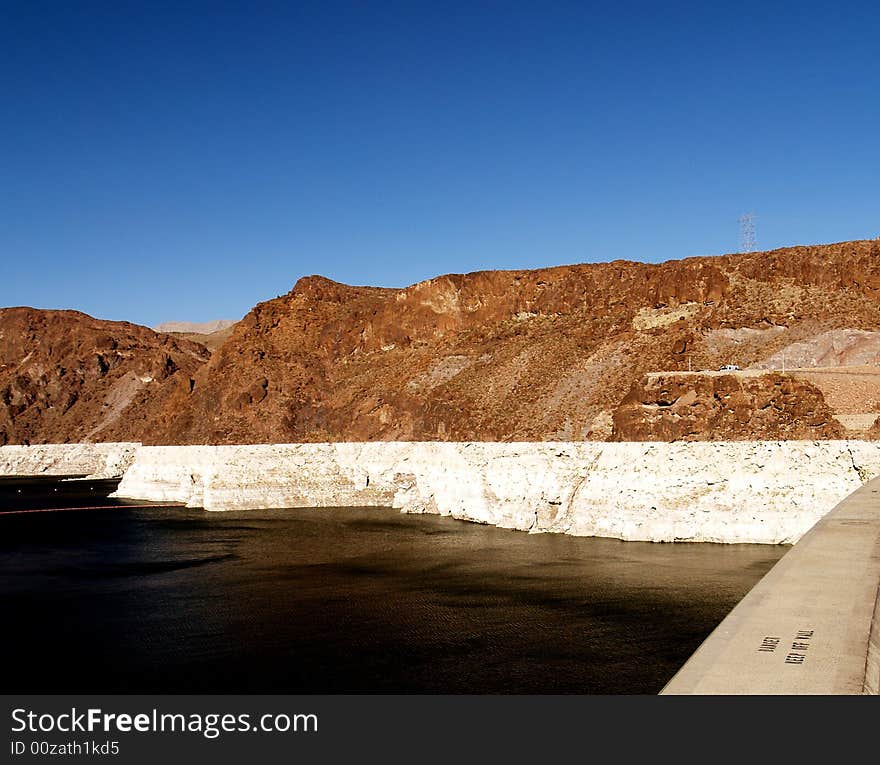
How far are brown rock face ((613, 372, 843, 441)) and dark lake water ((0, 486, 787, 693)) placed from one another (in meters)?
8.53

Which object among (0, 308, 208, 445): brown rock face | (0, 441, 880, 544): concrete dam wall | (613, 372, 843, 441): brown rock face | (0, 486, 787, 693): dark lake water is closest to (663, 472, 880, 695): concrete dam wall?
(0, 486, 787, 693): dark lake water

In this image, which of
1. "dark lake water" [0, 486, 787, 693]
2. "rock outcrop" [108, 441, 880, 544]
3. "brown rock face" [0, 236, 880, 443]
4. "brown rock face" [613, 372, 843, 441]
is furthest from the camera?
"brown rock face" [0, 236, 880, 443]

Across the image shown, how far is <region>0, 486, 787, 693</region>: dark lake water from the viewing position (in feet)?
70.0

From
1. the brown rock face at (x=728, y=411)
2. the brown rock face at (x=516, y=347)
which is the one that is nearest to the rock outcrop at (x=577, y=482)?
the brown rock face at (x=728, y=411)

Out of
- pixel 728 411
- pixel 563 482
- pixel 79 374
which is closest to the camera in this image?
pixel 728 411

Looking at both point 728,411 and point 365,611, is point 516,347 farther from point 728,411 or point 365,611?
point 365,611

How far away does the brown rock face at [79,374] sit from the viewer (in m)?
132

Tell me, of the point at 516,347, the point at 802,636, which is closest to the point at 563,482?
the point at 516,347

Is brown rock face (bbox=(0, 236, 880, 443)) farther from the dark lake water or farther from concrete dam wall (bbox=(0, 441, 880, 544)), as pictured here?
the dark lake water

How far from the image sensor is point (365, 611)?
2888 centimetres

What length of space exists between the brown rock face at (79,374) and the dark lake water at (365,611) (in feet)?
282

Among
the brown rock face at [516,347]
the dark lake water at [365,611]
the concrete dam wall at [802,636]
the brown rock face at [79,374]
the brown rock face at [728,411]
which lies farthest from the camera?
the brown rock face at [79,374]

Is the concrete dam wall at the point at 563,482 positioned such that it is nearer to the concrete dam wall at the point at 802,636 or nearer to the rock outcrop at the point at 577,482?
the rock outcrop at the point at 577,482

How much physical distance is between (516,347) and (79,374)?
95870mm
